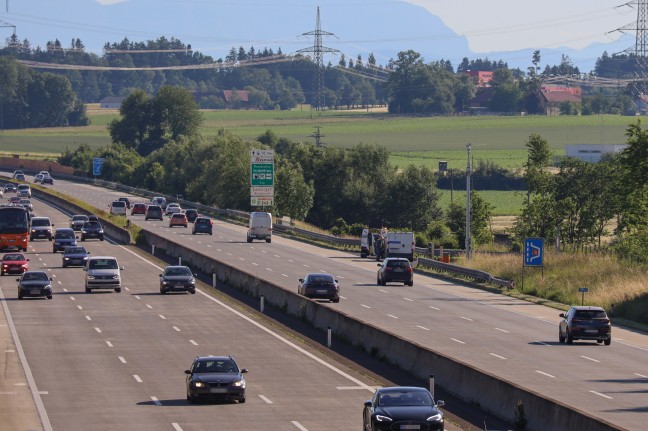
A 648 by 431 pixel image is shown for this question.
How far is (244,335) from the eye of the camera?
4644 centimetres

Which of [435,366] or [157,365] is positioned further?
[157,365]

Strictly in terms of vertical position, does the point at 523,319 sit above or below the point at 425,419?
below

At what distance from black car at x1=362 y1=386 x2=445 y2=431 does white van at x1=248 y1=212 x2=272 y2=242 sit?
248ft

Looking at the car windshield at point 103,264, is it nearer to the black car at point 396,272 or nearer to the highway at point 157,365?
the highway at point 157,365

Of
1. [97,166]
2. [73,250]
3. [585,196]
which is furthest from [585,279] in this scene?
[97,166]

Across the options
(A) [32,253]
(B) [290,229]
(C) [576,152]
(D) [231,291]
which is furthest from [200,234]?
(C) [576,152]

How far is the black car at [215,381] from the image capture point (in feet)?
101

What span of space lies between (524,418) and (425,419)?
3.50m

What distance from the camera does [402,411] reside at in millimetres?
24141

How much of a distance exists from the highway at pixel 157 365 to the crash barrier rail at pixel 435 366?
57.1 inches

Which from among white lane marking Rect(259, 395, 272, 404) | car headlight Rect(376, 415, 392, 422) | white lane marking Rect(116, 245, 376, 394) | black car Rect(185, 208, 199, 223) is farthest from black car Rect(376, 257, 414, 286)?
black car Rect(185, 208, 199, 223)

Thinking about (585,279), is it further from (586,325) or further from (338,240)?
(338,240)

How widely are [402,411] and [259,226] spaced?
76.9 meters

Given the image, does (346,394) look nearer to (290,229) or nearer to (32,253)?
(32,253)
